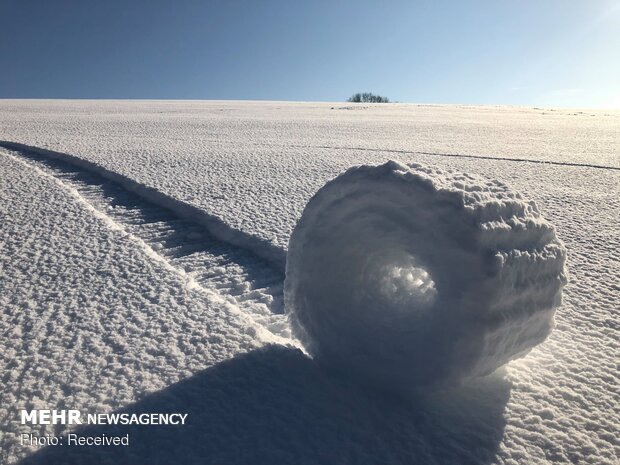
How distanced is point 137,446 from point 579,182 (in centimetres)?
254

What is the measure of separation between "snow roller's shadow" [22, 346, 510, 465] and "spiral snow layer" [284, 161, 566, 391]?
0.07 m

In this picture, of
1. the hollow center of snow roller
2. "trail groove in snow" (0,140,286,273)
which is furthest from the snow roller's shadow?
"trail groove in snow" (0,140,286,273)

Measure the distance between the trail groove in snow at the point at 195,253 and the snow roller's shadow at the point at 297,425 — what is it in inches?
8.5

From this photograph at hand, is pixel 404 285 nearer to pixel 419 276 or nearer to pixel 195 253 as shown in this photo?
pixel 419 276

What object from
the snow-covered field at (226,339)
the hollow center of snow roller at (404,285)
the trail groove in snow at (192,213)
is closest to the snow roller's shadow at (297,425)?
the snow-covered field at (226,339)

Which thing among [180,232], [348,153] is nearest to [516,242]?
[180,232]

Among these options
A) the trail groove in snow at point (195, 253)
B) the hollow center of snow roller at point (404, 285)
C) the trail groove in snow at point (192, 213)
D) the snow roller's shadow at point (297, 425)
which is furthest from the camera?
the trail groove in snow at point (192, 213)

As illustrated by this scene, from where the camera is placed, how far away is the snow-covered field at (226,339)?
887 millimetres

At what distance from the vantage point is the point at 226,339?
119 cm

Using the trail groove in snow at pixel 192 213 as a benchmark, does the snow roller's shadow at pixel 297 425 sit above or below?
below

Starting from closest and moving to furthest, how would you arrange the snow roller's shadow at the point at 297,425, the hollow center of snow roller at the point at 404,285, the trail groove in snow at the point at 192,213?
the snow roller's shadow at the point at 297,425 → the hollow center of snow roller at the point at 404,285 → the trail groove in snow at the point at 192,213

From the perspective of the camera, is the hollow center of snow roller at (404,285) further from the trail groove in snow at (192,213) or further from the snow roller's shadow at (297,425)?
the trail groove in snow at (192,213)

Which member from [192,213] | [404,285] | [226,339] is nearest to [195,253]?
[192,213]

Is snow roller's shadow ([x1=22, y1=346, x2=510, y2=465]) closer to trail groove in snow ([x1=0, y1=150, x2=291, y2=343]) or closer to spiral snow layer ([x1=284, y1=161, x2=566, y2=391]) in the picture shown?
spiral snow layer ([x1=284, y1=161, x2=566, y2=391])
